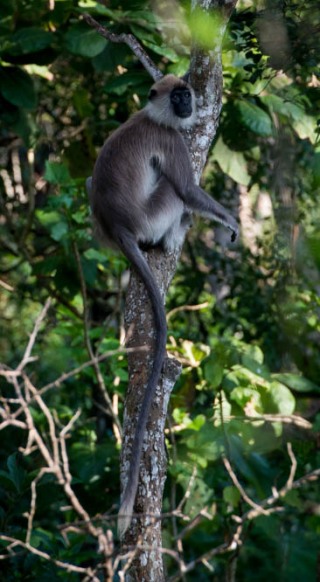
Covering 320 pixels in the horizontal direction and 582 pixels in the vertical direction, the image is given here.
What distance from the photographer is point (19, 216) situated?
6621mm

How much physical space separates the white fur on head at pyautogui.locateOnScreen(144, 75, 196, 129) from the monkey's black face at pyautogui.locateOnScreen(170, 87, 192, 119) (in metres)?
0.02

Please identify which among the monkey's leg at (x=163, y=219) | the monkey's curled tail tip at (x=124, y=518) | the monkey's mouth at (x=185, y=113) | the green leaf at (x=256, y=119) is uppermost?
the green leaf at (x=256, y=119)

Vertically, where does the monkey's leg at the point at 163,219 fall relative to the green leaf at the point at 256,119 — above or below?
below

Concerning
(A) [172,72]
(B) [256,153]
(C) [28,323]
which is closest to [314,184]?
(A) [172,72]

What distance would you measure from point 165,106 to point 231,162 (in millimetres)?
1178

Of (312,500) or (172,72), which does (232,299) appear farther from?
(172,72)

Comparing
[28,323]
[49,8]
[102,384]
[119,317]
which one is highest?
[49,8]

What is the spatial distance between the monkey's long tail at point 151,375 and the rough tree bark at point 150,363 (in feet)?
0.15

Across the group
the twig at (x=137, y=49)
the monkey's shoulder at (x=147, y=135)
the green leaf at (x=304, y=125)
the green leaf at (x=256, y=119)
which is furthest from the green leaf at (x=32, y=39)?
the green leaf at (x=304, y=125)

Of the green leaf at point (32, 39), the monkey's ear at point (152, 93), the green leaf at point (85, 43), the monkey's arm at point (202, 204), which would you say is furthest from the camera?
the green leaf at point (32, 39)

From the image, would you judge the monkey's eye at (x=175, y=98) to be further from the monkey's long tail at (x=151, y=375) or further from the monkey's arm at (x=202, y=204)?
the monkey's long tail at (x=151, y=375)

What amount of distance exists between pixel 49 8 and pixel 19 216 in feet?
5.95

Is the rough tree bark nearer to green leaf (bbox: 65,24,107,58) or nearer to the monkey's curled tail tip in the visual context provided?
the monkey's curled tail tip

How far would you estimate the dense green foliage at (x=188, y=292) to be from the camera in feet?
13.1
